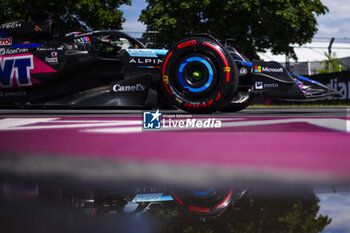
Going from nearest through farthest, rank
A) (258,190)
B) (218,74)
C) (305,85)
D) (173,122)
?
(258,190)
(173,122)
(218,74)
(305,85)

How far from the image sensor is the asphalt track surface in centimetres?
154

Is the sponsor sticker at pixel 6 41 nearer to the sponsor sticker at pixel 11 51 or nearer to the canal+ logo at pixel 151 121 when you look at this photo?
the sponsor sticker at pixel 11 51

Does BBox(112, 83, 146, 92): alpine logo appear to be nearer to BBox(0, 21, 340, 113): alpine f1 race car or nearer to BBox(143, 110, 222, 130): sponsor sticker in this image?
BBox(0, 21, 340, 113): alpine f1 race car

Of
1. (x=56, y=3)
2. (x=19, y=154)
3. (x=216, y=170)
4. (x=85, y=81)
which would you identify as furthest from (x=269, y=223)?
(x=56, y=3)

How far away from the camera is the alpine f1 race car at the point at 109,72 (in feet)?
12.2

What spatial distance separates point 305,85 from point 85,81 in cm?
334

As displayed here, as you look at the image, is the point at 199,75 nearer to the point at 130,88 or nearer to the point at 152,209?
the point at 130,88

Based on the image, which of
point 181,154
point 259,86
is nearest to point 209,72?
point 259,86

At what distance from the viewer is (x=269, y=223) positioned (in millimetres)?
999

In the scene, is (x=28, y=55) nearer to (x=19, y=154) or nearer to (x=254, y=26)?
(x=19, y=154)

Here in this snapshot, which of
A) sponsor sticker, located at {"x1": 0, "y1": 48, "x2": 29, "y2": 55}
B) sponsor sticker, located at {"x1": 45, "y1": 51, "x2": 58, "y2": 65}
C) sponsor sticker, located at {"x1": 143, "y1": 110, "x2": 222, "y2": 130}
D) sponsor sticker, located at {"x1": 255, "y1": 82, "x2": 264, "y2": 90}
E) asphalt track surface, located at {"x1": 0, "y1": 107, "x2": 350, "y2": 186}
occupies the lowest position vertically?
asphalt track surface, located at {"x1": 0, "y1": 107, "x2": 350, "y2": 186}

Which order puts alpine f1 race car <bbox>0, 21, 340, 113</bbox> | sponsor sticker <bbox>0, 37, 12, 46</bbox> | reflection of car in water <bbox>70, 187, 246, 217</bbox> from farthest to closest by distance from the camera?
sponsor sticker <bbox>0, 37, 12, 46</bbox>, alpine f1 race car <bbox>0, 21, 340, 113</bbox>, reflection of car in water <bbox>70, 187, 246, 217</bbox>

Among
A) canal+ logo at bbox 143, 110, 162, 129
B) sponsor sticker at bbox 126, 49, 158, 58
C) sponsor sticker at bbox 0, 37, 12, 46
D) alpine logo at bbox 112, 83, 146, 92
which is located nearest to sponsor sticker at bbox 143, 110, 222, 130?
canal+ logo at bbox 143, 110, 162, 129

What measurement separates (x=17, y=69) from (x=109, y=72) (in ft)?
4.13
